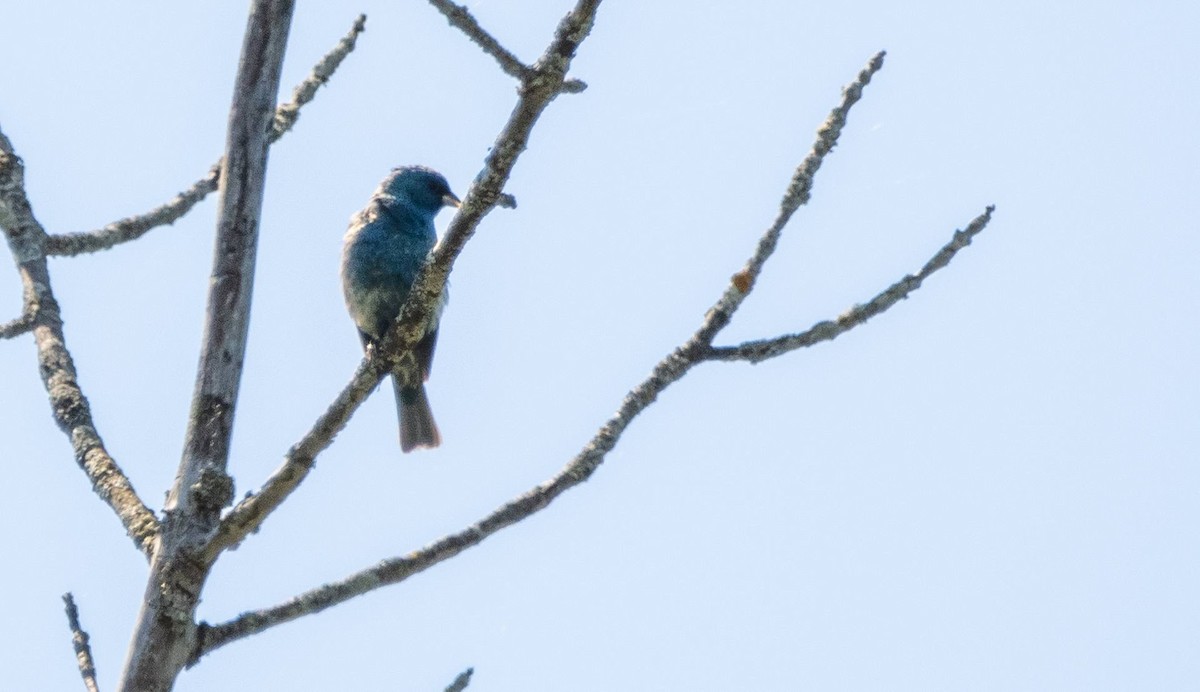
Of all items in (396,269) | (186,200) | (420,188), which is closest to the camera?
(186,200)

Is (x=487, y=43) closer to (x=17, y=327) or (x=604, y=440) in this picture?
(x=604, y=440)

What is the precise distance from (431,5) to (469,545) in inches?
43.8

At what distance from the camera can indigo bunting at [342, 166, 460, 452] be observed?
714cm


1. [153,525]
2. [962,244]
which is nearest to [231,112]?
[153,525]

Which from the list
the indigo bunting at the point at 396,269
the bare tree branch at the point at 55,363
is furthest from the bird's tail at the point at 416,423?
the bare tree branch at the point at 55,363

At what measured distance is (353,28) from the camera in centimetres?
454

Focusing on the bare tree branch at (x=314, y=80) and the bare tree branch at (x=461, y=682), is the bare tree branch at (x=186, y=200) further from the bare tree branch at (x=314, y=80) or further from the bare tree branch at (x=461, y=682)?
the bare tree branch at (x=461, y=682)

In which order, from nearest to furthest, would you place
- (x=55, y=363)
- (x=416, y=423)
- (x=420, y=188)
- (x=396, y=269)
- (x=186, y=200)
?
(x=55, y=363) < (x=186, y=200) < (x=396, y=269) < (x=416, y=423) < (x=420, y=188)

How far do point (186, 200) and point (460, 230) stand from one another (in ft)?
4.55

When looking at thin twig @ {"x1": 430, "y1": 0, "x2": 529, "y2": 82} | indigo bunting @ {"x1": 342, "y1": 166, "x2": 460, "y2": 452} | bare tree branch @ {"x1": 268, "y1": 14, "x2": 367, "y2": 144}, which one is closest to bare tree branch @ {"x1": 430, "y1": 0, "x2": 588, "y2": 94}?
thin twig @ {"x1": 430, "y1": 0, "x2": 529, "y2": 82}

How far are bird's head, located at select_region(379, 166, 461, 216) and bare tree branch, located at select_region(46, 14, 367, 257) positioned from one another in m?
3.15

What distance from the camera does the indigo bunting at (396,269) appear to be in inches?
281

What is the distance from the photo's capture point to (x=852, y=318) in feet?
10.3

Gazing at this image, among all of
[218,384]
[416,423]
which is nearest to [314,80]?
[218,384]
